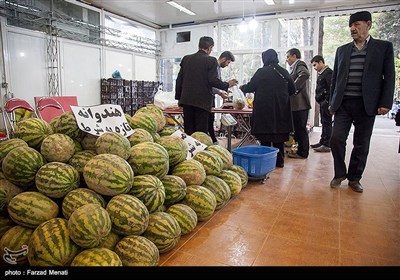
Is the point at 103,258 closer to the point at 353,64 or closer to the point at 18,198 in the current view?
the point at 18,198

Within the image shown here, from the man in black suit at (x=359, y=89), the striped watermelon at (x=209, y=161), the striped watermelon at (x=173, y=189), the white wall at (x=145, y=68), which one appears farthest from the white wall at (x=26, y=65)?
the man in black suit at (x=359, y=89)

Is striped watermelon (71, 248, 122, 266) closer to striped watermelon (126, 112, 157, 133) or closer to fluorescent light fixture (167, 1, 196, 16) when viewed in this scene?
striped watermelon (126, 112, 157, 133)

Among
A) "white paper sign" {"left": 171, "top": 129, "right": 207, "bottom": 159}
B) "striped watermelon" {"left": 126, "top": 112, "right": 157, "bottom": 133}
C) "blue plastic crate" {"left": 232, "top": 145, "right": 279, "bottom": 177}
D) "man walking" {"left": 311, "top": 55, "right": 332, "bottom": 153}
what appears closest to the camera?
"striped watermelon" {"left": 126, "top": 112, "right": 157, "bottom": 133}

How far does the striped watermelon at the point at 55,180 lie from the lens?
1.65 m

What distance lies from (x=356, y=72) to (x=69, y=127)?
2.73 metres

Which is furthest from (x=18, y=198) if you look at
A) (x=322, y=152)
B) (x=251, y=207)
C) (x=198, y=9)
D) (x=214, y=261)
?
(x=198, y=9)

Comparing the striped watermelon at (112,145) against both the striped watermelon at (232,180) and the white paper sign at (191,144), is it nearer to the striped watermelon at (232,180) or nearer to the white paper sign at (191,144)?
the white paper sign at (191,144)

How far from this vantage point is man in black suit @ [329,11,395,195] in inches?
114

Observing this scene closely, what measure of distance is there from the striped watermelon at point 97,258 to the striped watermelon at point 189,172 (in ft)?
2.87

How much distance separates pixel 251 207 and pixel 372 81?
68.5 inches

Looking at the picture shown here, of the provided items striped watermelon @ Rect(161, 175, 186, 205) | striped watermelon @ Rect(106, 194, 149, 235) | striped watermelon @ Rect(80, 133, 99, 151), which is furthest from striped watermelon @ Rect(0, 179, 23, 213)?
striped watermelon @ Rect(161, 175, 186, 205)

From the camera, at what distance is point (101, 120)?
2.16m

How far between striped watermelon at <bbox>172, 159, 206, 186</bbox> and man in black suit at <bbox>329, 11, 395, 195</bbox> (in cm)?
166

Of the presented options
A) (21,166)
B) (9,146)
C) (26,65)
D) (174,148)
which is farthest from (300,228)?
(26,65)
